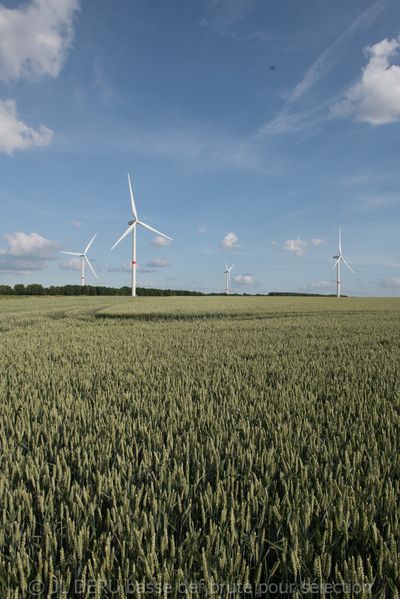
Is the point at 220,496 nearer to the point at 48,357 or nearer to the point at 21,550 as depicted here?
the point at 21,550

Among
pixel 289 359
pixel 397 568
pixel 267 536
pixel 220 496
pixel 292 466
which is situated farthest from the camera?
pixel 289 359

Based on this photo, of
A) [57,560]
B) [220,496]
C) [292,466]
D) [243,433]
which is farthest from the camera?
[243,433]

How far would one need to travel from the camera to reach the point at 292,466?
10.4ft

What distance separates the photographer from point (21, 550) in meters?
2.13

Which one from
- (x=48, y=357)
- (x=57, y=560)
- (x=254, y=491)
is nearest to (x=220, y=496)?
(x=254, y=491)

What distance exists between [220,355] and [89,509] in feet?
23.2

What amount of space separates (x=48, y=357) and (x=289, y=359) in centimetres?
550

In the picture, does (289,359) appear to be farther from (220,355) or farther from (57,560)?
(57,560)

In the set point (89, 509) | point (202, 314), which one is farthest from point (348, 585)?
point (202, 314)

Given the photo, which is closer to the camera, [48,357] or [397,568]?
[397,568]

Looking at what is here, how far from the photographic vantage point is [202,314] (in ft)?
97.3

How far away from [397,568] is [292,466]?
1152 mm

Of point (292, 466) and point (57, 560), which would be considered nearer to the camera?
point (57, 560)

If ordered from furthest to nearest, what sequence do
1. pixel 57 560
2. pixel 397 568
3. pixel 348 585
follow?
pixel 57 560
pixel 397 568
pixel 348 585
